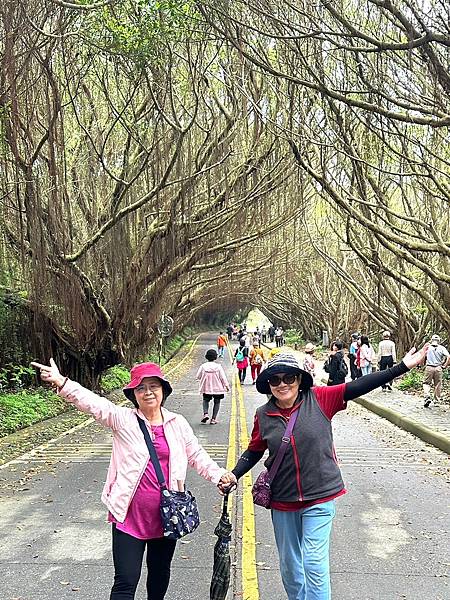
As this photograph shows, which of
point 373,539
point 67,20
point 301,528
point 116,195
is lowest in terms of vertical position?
point 373,539

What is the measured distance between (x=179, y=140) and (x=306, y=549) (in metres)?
11.1

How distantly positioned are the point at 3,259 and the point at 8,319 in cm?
265

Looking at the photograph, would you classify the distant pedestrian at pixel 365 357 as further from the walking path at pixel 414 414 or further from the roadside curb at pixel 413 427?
the roadside curb at pixel 413 427

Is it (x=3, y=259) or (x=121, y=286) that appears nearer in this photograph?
(x=3, y=259)

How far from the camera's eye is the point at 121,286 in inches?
763

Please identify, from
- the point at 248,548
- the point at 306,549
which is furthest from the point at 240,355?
the point at 306,549

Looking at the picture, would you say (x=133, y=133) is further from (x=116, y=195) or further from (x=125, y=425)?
(x=125, y=425)

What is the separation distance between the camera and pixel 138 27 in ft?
38.8

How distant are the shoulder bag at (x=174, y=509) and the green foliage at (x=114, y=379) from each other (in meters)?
18.8

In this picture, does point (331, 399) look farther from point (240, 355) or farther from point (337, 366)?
point (240, 355)

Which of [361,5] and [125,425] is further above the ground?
[361,5]

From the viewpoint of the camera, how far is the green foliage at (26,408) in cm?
1451

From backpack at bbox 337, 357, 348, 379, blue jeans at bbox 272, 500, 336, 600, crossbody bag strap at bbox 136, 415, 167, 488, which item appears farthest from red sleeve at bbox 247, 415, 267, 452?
backpack at bbox 337, 357, 348, 379

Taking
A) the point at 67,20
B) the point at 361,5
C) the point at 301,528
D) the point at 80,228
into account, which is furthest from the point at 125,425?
the point at 80,228
